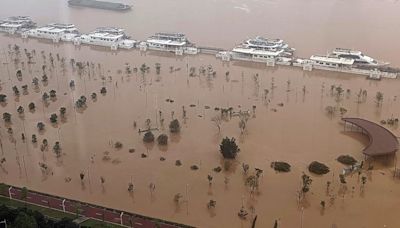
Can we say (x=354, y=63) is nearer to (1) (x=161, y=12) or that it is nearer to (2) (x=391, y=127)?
(2) (x=391, y=127)

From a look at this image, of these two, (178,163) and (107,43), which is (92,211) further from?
(107,43)

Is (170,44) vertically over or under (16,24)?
under

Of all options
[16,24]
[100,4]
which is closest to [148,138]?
[16,24]

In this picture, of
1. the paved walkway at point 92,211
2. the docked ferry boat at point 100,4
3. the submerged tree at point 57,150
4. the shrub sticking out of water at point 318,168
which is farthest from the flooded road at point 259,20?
the paved walkway at point 92,211

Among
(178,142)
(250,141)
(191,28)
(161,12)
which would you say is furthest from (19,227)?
(161,12)

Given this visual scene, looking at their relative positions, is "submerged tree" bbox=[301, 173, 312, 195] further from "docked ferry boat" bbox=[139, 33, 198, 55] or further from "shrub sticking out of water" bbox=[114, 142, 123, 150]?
"docked ferry boat" bbox=[139, 33, 198, 55]
